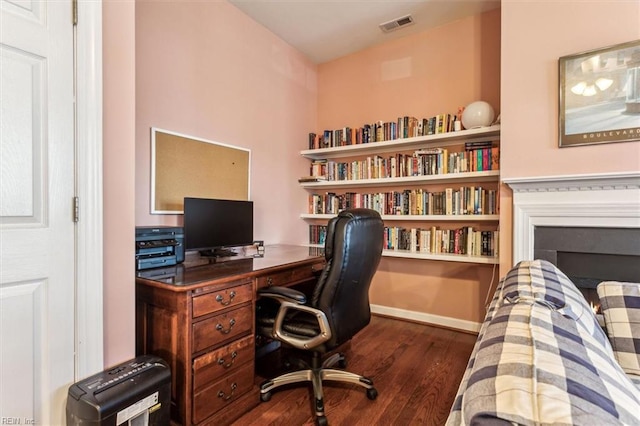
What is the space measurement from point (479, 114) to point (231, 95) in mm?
2148

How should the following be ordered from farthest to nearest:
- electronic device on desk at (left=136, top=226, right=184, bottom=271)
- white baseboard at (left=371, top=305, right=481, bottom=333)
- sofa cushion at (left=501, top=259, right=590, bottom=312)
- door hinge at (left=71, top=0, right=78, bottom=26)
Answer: white baseboard at (left=371, top=305, right=481, bottom=333)
electronic device on desk at (left=136, top=226, right=184, bottom=271)
door hinge at (left=71, top=0, right=78, bottom=26)
sofa cushion at (left=501, top=259, right=590, bottom=312)

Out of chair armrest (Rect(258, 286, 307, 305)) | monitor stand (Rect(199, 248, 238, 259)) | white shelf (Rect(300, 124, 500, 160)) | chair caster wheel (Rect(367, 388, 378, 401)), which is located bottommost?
chair caster wheel (Rect(367, 388, 378, 401))

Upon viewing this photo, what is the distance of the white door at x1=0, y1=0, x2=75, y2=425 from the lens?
1056 mm

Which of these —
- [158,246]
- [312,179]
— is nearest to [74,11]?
[158,246]

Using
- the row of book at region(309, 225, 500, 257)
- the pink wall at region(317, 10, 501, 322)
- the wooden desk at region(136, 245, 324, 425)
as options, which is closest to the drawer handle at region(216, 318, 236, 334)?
the wooden desk at region(136, 245, 324, 425)

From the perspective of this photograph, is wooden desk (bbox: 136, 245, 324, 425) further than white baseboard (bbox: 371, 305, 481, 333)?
No

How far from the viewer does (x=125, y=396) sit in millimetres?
1119

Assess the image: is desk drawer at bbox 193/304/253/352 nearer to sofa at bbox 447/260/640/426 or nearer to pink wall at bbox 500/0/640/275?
sofa at bbox 447/260/640/426

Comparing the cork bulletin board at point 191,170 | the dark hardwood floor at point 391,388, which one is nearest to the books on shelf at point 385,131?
the cork bulletin board at point 191,170

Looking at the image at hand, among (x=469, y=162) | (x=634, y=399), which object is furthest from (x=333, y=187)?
(x=634, y=399)

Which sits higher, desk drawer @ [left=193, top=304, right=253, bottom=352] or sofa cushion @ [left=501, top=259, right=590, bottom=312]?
sofa cushion @ [left=501, top=259, right=590, bottom=312]

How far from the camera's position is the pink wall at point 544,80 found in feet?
6.18

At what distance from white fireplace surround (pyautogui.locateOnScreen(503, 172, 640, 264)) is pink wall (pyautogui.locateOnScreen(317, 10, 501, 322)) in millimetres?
681

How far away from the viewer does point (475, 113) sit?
2.57m
